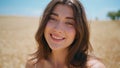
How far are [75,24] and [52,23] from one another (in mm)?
108

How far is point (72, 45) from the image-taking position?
1505 millimetres

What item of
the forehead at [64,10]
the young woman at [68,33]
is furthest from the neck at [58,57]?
the forehead at [64,10]

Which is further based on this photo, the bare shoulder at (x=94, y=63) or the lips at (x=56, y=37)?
the bare shoulder at (x=94, y=63)

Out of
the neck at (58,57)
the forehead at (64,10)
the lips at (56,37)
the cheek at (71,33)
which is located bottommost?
the neck at (58,57)

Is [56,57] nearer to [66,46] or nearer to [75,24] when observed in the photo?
[66,46]

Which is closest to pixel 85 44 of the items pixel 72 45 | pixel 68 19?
pixel 72 45

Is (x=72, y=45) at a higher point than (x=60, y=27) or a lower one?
lower

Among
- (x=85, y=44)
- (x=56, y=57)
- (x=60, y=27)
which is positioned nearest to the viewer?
(x=60, y=27)

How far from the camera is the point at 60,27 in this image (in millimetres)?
1371

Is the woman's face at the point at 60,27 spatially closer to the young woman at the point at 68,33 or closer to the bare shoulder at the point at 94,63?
the young woman at the point at 68,33

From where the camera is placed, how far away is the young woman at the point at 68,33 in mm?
1375

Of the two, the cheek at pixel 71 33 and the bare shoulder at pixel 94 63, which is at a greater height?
the cheek at pixel 71 33

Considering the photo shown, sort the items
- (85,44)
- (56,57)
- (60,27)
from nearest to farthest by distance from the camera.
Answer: (60,27) → (85,44) → (56,57)

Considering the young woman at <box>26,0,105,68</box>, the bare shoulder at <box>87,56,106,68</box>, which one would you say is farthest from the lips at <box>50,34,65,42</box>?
the bare shoulder at <box>87,56,106,68</box>
